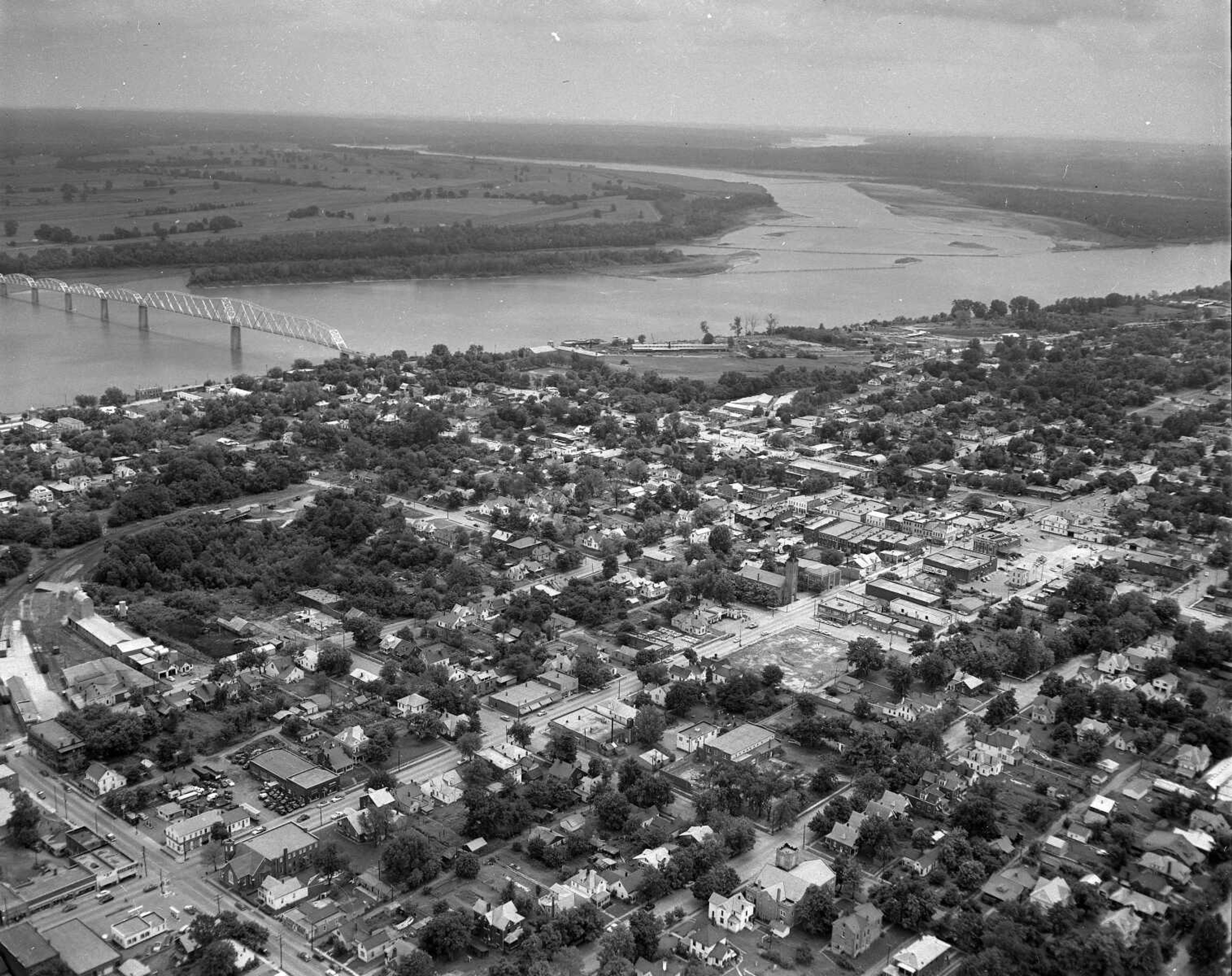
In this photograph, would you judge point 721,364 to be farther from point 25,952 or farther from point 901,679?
point 25,952

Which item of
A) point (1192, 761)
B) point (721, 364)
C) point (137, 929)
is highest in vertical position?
point (721, 364)

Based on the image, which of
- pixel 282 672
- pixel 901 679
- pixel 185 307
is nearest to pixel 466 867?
pixel 282 672

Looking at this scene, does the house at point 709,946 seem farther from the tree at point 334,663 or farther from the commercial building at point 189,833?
the tree at point 334,663

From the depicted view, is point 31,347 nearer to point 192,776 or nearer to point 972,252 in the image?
point 192,776

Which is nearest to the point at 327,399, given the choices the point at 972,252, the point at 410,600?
the point at 410,600

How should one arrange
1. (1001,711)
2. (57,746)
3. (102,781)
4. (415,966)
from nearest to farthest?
(415,966)
(102,781)
(57,746)
(1001,711)

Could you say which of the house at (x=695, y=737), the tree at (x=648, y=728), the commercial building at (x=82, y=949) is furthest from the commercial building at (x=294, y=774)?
the house at (x=695, y=737)
